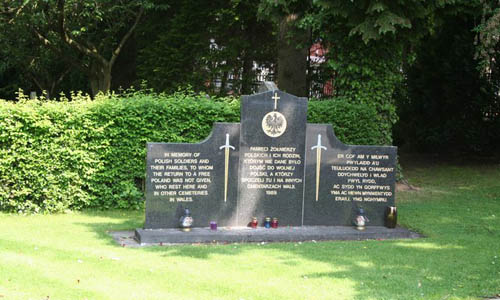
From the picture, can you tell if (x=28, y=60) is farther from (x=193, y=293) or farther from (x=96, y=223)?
(x=193, y=293)

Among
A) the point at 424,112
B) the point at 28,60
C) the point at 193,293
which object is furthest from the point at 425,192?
the point at 28,60

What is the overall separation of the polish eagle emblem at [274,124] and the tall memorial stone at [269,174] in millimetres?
17

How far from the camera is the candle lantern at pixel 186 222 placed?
996 cm

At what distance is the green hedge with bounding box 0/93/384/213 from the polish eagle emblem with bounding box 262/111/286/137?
2.66 meters

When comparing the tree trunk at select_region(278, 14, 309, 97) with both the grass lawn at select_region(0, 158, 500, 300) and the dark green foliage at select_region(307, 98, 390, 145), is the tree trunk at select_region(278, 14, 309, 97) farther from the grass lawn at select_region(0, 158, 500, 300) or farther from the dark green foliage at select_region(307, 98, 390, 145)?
the grass lawn at select_region(0, 158, 500, 300)

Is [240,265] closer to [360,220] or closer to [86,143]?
→ [360,220]

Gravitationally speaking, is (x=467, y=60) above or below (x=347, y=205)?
above

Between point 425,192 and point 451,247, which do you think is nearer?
point 451,247

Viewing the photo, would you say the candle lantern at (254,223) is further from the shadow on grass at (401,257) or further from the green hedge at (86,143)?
the green hedge at (86,143)

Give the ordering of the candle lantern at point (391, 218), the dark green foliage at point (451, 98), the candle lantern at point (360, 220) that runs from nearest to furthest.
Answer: the candle lantern at point (360, 220) < the candle lantern at point (391, 218) < the dark green foliage at point (451, 98)

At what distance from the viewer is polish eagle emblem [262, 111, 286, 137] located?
10578 mm

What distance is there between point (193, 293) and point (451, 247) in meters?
4.69

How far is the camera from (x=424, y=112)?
22.4 m

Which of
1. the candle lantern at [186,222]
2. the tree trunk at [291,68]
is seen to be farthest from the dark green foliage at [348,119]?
the candle lantern at [186,222]
